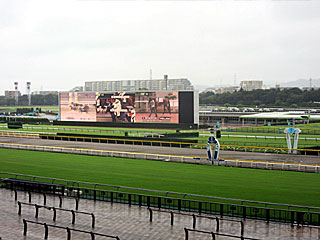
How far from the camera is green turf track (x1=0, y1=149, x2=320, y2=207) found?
1797 centimetres

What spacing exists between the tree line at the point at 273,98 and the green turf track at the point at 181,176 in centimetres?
9384

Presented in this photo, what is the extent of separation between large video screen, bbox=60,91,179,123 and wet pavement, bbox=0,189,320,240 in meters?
43.6

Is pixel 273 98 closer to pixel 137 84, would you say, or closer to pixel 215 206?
pixel 137 84

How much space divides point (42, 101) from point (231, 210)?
17095 cm

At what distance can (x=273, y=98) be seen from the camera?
127938 millimetres

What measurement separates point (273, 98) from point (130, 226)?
121253mm

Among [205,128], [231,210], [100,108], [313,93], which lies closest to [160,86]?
[100,108]

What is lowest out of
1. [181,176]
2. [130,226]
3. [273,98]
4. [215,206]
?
[181,176]

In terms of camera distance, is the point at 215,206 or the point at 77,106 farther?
the point at 77,106

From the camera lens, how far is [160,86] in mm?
82438

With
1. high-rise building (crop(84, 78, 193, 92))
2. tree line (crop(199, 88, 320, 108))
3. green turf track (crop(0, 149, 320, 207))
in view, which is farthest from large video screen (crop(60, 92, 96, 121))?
tree line (crop(199, 88, 320, 108))

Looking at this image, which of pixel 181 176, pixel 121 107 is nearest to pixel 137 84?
pixel 121 107

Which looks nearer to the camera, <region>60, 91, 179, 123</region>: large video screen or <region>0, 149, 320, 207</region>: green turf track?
<region>0, 149, 320, 207</region>: green turf track

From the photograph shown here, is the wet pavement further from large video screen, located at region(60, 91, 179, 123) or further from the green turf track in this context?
large video screen, located at region(60, 91, 179, 123)
